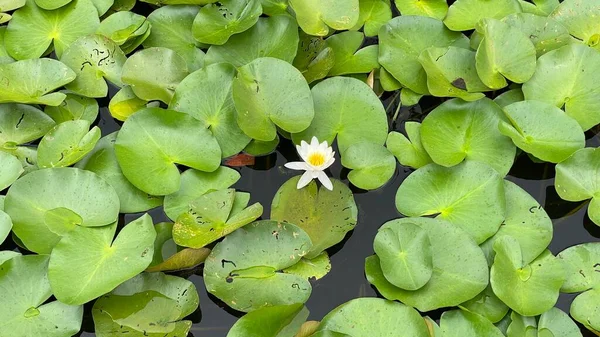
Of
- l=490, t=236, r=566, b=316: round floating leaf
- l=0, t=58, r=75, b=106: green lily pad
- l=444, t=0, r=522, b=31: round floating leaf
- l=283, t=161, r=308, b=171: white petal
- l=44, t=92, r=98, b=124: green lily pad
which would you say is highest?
l=444, t=0, r=522, b=31: round floating leaf

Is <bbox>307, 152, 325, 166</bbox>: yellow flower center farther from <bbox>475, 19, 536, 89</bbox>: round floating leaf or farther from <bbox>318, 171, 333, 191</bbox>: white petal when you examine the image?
<bbox>475, 19, 536, 89</bbox>: round floating leaf

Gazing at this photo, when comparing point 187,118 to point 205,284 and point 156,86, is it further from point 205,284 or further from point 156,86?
point 205,284

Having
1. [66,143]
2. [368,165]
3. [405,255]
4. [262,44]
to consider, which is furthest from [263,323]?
[262,44]

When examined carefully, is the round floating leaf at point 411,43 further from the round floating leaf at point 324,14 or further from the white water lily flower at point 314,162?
the white water lily flower at point 314,162

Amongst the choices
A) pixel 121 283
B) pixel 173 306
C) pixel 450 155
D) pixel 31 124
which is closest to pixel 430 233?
pixel 450 155

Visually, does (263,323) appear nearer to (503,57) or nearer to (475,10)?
(503,57)

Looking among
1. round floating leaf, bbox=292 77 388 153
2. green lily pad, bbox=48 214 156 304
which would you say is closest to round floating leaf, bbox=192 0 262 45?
round floating leaf, bbox=292 77 388 153
